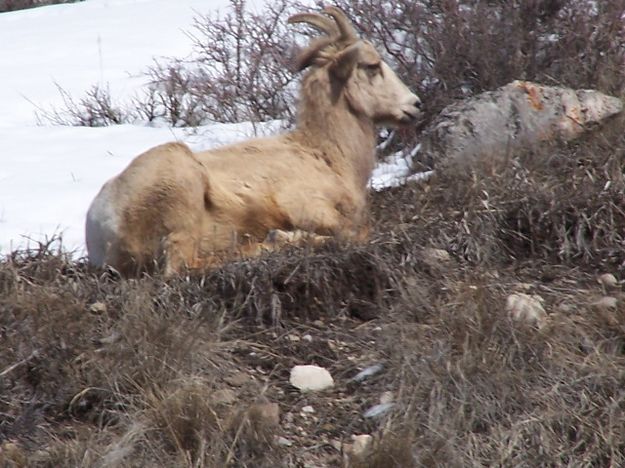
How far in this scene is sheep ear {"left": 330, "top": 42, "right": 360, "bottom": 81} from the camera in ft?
28.0

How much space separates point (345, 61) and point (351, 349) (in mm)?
2824

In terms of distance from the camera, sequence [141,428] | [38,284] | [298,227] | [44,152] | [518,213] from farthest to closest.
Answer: [44,152] → [298,227] → [518,213] → [38,284] → [141,428]

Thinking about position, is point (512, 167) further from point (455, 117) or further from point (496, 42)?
point (496, 42)

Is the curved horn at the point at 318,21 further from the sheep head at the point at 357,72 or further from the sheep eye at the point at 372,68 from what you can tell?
the sheep eye at the point at 372,68

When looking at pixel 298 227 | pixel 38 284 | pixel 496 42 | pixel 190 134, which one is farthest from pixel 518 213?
pixel 190 134

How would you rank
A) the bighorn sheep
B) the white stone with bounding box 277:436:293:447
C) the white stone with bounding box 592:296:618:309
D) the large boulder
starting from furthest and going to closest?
the large boulder, the bighorn sheep, the white stone with bounding box 592:296:618:309, the white stone with bounding box 277:436:293:447

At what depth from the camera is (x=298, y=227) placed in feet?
25.5

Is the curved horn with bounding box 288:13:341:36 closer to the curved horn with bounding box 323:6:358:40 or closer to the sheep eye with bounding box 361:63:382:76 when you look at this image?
the curved horn with bounding box 323:6:358:40

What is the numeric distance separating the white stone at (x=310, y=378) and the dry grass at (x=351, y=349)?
49 mm

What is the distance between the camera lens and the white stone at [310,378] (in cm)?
605

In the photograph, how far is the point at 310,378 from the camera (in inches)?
240

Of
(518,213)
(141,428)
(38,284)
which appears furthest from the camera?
(518,213)

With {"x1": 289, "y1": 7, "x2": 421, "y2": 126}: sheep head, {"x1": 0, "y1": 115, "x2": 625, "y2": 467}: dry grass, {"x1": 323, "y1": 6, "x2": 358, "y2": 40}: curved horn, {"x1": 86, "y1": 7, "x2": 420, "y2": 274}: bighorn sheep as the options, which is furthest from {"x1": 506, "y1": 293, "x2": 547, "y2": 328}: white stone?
{"x1": 323, "y1": 6, "x2": 358, "y2": 40}: curved horn

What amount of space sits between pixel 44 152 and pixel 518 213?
4662mm
